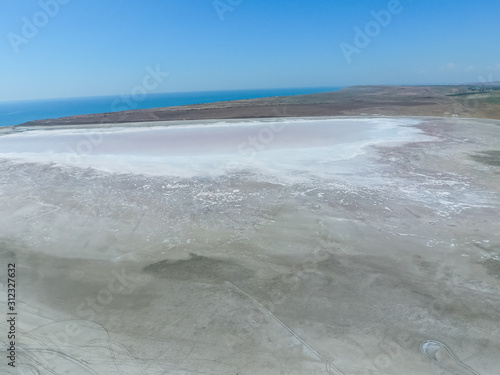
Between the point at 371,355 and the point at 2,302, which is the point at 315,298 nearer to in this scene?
the point at 371,355

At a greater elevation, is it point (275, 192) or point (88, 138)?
point (88, 138)

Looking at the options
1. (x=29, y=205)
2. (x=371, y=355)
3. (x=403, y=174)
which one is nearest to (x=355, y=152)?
(x=403, y=174)

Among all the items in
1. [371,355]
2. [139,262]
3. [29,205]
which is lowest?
[371,355]

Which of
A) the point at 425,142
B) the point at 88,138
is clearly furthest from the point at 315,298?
the point at 88,138

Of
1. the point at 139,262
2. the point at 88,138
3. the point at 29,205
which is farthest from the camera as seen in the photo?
the point at 88,138

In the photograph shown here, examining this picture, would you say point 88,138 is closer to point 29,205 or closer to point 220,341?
point 29,205

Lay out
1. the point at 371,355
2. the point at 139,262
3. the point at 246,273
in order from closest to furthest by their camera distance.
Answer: the point at 371,355, the point at 246,273, the point at 139,262

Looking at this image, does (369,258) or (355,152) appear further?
(355,152)
